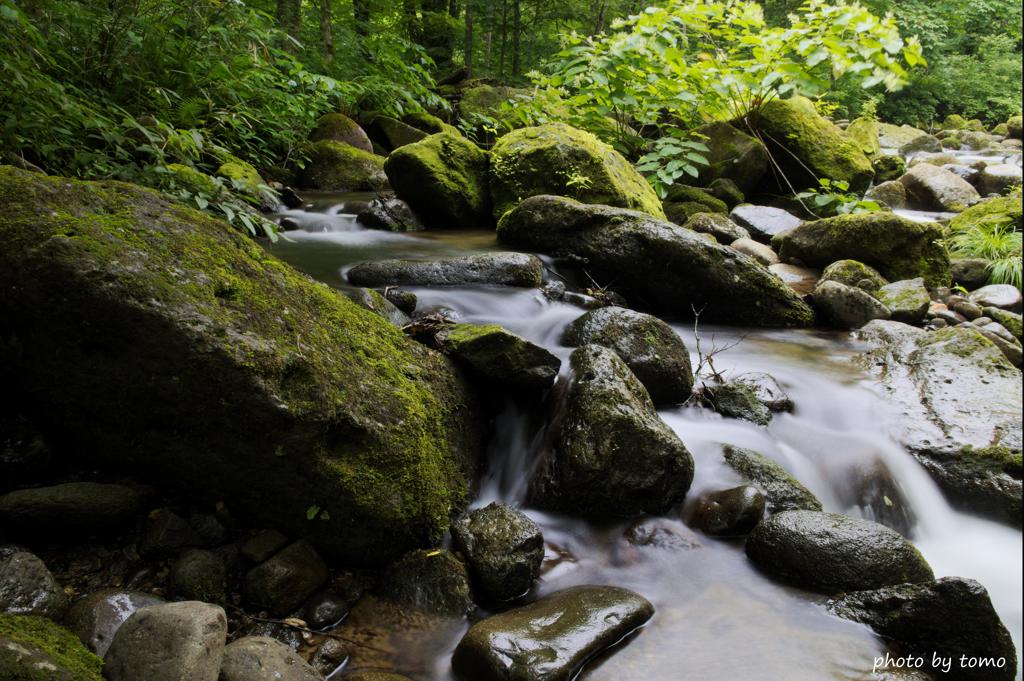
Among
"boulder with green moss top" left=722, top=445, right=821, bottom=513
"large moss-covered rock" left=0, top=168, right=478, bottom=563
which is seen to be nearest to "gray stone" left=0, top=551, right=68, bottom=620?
"large moss-covered rock" left=0, top=168, right=478, bottom=563

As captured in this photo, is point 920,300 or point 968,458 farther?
point 920,300

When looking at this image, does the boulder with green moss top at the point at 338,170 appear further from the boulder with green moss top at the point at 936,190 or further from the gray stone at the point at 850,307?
the boulder with green moss top at the point at 936,190

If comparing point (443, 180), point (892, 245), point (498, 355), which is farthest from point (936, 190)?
point (498, 355)

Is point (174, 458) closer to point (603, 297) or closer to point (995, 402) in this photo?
point (603, 297)

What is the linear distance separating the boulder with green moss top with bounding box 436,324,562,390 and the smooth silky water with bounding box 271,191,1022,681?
0.23 m

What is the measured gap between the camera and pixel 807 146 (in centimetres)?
997

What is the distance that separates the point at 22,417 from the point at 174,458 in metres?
0.61

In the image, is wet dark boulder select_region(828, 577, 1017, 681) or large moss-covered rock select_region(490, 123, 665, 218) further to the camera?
large moss-covered rock select_region(490, 123, 665, 218)

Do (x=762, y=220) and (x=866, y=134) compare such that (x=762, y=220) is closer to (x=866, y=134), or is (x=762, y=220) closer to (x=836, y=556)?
(x=866, y=134)

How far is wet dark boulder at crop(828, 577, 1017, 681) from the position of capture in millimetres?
2215

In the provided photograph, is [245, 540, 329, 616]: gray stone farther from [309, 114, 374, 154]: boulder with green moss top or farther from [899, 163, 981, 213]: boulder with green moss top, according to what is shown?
[899, 163, 981, 213]: boulder with green moss top

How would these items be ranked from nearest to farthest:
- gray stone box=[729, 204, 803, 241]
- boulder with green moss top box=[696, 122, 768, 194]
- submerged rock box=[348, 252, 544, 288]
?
1. submerged rock box=[348, 252, 544, 288]
2. gray stone box=[729, 204, 803, 241]
3. boulder with green moss top box=[696, 122, 768, 194]

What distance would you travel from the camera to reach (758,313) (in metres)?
5.48

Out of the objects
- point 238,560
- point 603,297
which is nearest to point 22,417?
point 238,560
